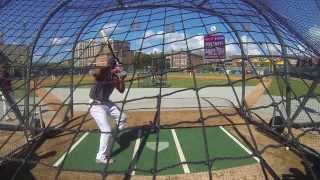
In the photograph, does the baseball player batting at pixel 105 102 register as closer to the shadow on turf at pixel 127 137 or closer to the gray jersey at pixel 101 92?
the gray jersey at pixel 101 92

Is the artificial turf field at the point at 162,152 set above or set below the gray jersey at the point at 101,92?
below

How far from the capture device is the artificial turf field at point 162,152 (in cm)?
607

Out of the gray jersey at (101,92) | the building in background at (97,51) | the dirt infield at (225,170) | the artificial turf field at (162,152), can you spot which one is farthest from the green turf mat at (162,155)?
the building in background at (97,51)

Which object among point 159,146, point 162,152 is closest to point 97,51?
point 162,152

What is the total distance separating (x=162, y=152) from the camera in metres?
7.14

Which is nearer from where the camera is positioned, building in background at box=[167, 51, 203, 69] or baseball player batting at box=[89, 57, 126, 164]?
building in background at box=[167, 51, 203, 69]

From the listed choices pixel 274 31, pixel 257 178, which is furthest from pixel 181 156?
pixel 274 31

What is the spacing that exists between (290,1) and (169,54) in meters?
1.26

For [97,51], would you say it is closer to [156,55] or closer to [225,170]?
[156,55]

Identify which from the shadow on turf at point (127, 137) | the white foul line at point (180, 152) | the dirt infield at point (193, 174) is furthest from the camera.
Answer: the shadow on turf at point (127, 137)

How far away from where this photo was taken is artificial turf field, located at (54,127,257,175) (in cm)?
607

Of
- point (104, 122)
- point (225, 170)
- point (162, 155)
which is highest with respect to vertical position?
point (104, 122)

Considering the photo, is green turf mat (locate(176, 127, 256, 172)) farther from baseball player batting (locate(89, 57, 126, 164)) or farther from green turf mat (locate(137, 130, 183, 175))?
baseball player batting (locate(89, 57, 126, 164))

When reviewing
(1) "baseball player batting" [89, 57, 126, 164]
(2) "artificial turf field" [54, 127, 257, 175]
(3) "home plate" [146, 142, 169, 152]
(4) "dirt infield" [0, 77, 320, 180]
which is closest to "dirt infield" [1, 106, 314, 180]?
(4) "dirt infield" [0, 77, 320, 180]
